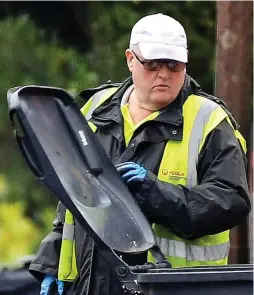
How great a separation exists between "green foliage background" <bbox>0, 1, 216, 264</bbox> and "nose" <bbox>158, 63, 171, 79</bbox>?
3882 millimetres

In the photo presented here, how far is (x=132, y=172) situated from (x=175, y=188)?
0.16m

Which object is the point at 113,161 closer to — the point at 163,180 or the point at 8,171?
the point at 163,180

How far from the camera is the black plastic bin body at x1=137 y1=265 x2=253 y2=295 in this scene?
2953 mm

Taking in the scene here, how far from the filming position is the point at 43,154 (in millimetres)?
3330

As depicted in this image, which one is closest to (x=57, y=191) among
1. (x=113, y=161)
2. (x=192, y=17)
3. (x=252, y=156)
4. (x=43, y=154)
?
(x=43, y=154)

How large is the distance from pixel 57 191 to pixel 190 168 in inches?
21.5

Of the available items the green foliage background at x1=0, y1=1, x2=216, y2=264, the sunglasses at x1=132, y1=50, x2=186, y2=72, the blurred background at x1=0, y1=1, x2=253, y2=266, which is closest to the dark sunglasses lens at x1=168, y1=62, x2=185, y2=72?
the sunglasses at x1=132, y1=50, x2=186, y2=72

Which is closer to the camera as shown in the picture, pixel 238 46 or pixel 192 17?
pixel 238 46

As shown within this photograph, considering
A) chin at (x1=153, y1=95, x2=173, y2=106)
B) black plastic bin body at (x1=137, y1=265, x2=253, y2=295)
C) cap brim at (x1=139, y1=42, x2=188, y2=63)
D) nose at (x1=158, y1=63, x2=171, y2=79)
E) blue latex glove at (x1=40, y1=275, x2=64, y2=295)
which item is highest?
cap brim at (x1=139, y1=42, x2=188, y2=63)

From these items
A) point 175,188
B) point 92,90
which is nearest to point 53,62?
point 92,90

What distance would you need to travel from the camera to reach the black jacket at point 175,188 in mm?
3469

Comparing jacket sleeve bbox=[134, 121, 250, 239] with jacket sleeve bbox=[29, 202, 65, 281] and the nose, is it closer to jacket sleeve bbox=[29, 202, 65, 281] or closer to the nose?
the nose

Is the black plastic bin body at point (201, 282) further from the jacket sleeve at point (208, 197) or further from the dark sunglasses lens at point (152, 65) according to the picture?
the dark sunglasses lens at point (152, 65)

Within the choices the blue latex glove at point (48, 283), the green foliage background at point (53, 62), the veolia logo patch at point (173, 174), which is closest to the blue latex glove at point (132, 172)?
the veolia logo patch at point (173, 174)
